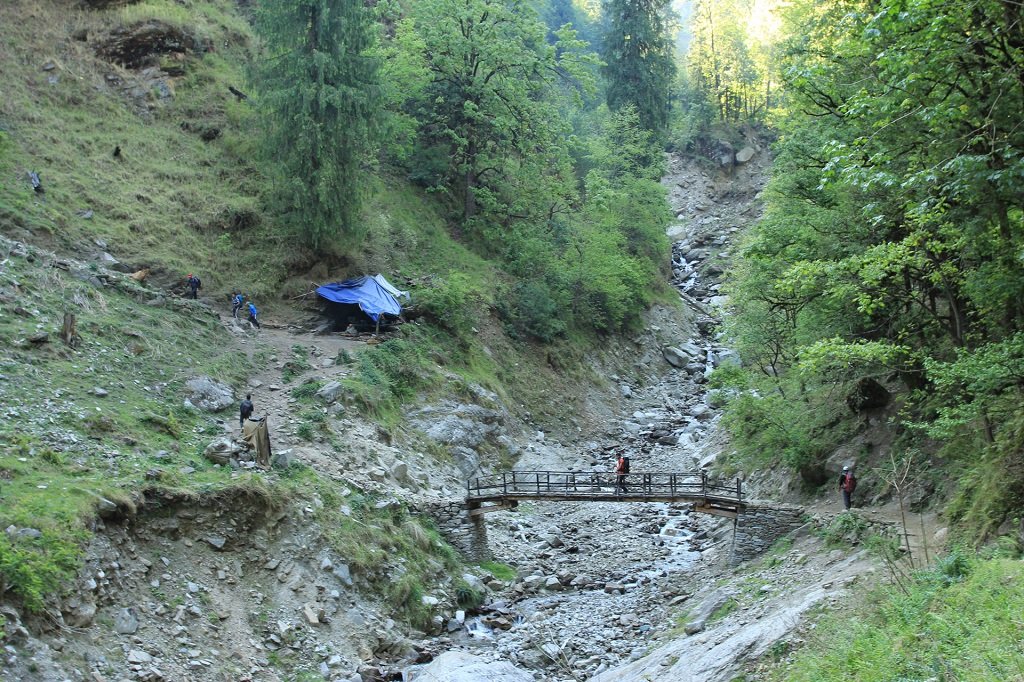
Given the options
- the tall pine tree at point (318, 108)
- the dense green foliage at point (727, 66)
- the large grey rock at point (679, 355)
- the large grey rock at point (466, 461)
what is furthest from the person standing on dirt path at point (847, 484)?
the dense green foliage at point (727, 66)

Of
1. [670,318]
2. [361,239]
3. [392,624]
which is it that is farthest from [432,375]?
[670,318]

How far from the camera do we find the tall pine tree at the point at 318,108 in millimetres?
29156

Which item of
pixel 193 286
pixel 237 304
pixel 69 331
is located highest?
pixel 193 286

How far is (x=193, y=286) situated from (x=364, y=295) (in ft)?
19.8

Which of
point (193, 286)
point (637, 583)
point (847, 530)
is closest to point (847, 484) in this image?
point (847, 530)

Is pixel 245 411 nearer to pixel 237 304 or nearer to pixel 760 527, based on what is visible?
pixel 237 304

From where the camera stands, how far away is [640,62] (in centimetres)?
5253

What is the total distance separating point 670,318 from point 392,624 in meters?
31.1

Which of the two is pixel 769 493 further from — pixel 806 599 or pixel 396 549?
pixel 396 549

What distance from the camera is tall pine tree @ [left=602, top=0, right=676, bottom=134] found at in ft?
172

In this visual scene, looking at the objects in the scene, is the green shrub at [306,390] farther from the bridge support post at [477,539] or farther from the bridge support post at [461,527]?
the bridge support post at [477,539]

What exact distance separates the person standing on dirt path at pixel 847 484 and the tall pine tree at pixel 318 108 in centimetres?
1975

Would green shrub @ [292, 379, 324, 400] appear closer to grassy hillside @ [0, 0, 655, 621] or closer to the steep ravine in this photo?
grassy hillside @ [0, 0, 655, 621]

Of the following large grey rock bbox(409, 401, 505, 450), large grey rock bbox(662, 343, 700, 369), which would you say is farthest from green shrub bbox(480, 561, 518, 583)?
large grey rock bbox(662, 343, 700, 369)
